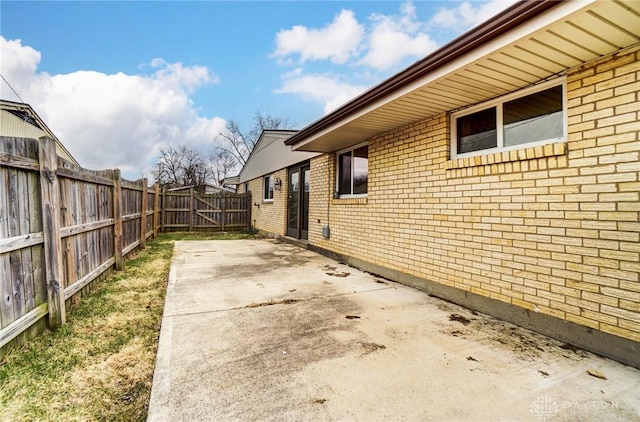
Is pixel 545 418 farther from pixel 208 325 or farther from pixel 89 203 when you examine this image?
pixel 89 203

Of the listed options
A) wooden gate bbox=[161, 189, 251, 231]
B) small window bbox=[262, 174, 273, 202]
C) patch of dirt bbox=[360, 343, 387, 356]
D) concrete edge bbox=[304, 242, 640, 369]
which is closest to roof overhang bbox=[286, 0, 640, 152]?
concrete edge bbox=[304, 242, 640, 369]

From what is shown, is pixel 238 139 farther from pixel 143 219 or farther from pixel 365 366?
pixel 365 366

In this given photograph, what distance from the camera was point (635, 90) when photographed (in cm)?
226

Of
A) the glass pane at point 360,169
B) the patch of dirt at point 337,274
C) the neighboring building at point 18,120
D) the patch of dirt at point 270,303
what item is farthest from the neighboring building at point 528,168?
the neighboring building at point 18,120

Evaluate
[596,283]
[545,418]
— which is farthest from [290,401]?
[596,283]

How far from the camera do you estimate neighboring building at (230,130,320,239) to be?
354 inches

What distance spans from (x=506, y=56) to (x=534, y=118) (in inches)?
36.3

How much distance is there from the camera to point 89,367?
2143mm

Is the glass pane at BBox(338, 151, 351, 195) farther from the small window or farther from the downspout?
the small window

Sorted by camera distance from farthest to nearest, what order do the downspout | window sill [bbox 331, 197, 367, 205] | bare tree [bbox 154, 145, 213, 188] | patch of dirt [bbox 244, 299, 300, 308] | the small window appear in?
bare tree [bbox 154, 145, 213, 188] → the small window → the downspout → window sill [bbox 331, 197, 367, 205] → patch of dirt [bbox 244, 299, 300, 308]

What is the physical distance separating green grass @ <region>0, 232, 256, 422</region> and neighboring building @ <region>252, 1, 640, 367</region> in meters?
3.49

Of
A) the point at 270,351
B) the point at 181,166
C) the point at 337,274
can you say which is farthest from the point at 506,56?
the point at 181,166

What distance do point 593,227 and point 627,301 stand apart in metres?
0.62

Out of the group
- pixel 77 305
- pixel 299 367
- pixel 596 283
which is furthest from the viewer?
pixel 77 305
